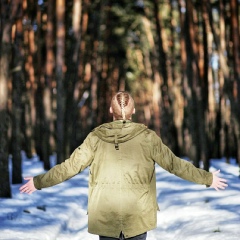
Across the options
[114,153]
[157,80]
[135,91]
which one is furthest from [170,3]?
[135,91]

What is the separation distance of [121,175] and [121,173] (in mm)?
12

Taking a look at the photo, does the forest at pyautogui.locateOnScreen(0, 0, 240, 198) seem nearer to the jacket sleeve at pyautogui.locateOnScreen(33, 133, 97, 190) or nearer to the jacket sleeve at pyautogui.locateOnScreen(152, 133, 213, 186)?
the jacket sleeve at pyautogui.locateOnScreen(33, 133, 97, 190)

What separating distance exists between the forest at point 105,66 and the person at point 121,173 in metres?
7.10

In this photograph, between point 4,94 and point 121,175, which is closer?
point 121,175

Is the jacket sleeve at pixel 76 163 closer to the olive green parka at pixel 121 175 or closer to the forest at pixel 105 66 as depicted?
the olive green parka at pixel 121 175

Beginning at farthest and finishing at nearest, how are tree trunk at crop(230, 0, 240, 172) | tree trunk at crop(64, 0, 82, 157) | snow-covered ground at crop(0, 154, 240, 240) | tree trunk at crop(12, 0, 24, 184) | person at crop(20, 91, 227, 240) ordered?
1. tree trunk at crop(64, 0, 82, 157)
2. tree trunk at crop(230, 0, 240, 172)
3. tree trunk at crop(12, 0, 24, 184)
4. snow-covered ground at crop(0, 154, 240, 240)
5. person at crop(20, 91, 227, 240)

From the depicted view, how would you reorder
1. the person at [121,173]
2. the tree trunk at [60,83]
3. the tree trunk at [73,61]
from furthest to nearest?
the tree trunk at [73,61]
the tree trunk at [60,83]
the person at [121,173]

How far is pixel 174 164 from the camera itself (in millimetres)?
3447

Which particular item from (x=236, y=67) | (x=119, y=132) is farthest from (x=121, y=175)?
(x=236, y=67)

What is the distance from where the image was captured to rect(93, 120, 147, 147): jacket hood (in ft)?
10.8

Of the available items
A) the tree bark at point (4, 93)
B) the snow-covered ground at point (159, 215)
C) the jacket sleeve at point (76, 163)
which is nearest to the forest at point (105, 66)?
the tree bark at point (4, 93)

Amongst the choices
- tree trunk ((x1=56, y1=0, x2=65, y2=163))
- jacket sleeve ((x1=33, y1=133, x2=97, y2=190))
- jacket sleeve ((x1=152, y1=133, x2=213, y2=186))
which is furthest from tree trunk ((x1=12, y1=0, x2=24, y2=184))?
jacket sleeve ((x1=152, y1=133, x2=213, y2=186))

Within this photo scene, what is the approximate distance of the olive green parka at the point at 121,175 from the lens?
3.28m

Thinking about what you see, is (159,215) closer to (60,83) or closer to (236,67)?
(236,67)
